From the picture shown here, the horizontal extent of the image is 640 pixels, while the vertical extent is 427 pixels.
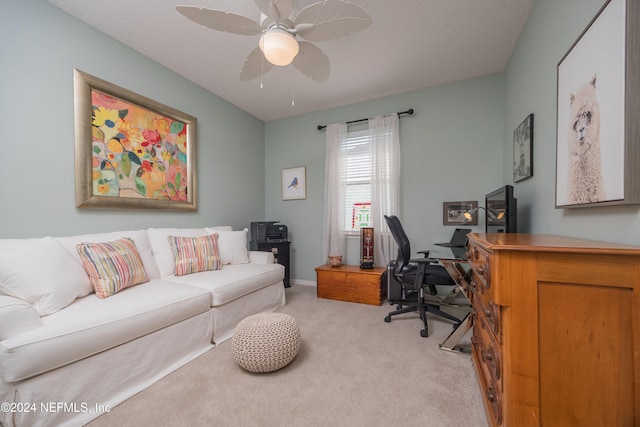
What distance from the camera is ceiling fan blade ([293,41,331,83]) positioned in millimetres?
1781

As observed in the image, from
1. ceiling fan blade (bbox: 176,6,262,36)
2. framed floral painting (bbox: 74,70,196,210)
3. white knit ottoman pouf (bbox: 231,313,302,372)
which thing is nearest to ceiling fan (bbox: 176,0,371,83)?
ceiling fan blade (bbox: 176,6,262,36)

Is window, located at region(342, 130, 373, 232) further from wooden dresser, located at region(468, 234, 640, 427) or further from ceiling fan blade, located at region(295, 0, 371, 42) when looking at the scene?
wooden dresser, located at region(468, 234, 640, 427)

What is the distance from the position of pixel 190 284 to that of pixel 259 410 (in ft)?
3.82

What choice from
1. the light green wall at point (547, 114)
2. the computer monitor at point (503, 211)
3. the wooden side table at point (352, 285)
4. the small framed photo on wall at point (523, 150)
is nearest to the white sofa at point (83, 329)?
the wooden side table at point (352, 285)

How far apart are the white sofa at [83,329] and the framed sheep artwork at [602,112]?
237 cm

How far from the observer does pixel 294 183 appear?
156 inches

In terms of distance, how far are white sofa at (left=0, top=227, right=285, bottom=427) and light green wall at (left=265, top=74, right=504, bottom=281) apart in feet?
6.32

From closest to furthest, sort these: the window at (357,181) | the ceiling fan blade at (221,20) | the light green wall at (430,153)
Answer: the ceiling fan blade at (221,20), the light green wall at (430,153), the window at (357,181)

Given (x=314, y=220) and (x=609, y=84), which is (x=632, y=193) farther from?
(x=314, y=220)

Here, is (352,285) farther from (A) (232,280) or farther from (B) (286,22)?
(B) (286,22)

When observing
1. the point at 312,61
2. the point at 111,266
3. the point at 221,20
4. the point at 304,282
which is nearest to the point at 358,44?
the point at 312,61

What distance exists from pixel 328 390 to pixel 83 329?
4.52 feet

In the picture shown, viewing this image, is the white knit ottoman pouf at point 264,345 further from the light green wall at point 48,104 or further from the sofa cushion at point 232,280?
the light green wall at point 48,104

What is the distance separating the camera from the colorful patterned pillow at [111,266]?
1683 millimetres
